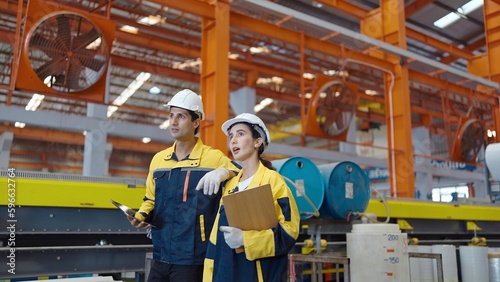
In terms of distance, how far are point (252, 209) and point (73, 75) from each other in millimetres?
3924

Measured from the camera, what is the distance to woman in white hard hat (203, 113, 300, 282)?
1.97 metres

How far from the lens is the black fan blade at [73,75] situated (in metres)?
5.11

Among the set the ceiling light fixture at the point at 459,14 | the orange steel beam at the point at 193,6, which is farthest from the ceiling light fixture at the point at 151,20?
the ceiling light fixture at the point at 459,14

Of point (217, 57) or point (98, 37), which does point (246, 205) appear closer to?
point (98, 37)

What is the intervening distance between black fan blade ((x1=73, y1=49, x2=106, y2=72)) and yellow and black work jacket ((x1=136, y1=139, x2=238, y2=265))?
9.98 feet

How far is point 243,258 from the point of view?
2.05 meters

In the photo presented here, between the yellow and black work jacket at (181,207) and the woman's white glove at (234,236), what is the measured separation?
43 cm

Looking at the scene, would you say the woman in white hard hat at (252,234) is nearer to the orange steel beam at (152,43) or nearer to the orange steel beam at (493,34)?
the orange steel beam at (152,43)

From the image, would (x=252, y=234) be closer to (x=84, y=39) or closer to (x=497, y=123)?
(x=84, y=39)

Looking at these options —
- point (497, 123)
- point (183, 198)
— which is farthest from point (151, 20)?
point (183, 198)

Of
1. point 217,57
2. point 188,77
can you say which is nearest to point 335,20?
point 188,77

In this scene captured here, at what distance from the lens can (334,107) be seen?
8070mm

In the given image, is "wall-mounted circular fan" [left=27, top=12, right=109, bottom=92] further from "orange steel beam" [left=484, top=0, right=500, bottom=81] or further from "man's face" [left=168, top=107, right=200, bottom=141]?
"orange steel beam" [left=484, top=0, right=500, bottom=81]

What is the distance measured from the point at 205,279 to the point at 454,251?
3.55 m
